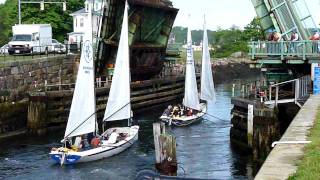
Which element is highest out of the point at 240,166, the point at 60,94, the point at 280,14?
the point at 280,14

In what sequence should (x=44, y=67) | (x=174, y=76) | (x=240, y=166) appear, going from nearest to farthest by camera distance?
(x=240, y=166), (x=44, y=67), (x=174, y=76)

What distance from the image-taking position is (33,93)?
4034cm

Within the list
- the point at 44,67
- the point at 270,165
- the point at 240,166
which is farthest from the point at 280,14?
the point at 270,165

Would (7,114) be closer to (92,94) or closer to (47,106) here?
(47,106)

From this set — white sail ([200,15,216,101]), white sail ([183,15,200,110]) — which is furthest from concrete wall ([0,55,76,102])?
white sail ([200,15,216,101])

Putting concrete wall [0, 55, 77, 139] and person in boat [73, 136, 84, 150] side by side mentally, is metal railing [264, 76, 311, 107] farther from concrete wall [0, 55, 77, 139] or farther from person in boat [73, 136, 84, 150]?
concrete wall [0, 55, 77, 139]

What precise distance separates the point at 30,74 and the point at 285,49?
2051 cm

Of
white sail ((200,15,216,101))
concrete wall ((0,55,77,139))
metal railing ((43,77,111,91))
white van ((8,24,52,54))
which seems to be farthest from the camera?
white van ((8,24,52,54))

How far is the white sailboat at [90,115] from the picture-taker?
1156 inches

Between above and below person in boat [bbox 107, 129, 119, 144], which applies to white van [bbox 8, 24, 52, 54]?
above

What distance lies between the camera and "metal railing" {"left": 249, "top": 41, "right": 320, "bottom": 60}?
106 ft

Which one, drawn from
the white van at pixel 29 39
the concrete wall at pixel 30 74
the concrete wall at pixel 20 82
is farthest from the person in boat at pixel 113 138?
the white van at pixel 29 39

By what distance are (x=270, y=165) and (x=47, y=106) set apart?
2974 centimetres

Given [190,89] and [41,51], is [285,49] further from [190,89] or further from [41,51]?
[41,51]
